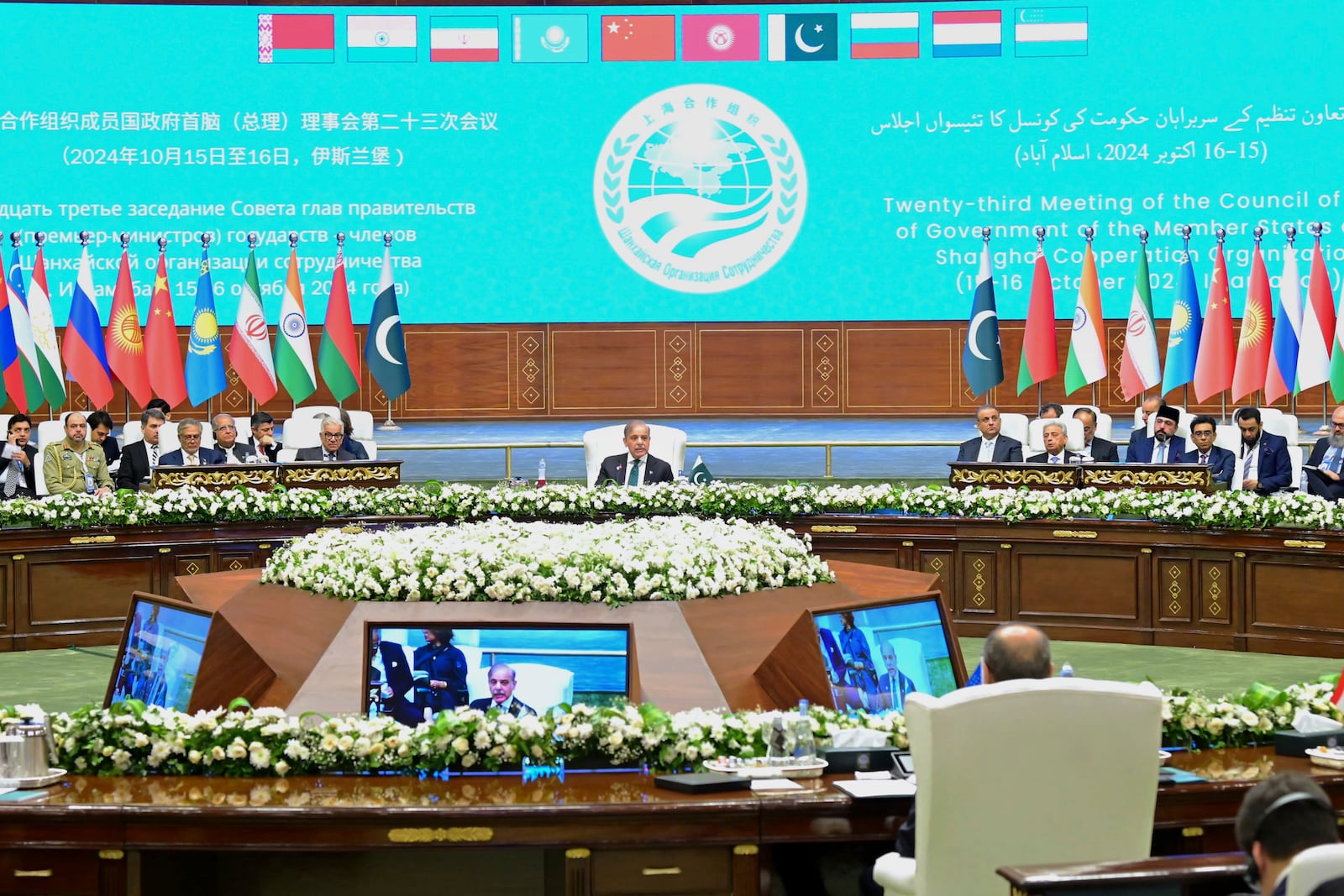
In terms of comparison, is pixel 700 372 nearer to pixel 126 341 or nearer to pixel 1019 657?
pixel 126 341

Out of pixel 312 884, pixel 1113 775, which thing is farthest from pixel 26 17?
pixel 1113 775

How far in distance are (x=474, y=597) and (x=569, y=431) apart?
10.2 metres

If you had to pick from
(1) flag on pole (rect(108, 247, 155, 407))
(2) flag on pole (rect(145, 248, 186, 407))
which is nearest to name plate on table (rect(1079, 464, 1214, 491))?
(2) flag on pole (rect(145, 248, 186, 407))

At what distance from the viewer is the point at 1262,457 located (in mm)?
10070

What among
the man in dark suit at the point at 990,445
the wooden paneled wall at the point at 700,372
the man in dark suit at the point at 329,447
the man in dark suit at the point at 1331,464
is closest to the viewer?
the man in dark suit at the point at 1331,464

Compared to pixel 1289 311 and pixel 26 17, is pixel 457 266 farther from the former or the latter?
pixel 1289 311

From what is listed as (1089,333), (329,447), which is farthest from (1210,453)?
(329,447)

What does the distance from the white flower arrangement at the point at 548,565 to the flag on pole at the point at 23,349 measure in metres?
7.06

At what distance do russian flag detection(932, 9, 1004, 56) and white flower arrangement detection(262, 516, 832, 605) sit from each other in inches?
377

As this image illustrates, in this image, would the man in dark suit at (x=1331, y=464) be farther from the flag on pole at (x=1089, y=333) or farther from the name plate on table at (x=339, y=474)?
the flag on pole at (x=1089, y=333)

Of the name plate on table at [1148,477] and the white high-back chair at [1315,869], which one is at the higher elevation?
the name plate on table at [1148,477]

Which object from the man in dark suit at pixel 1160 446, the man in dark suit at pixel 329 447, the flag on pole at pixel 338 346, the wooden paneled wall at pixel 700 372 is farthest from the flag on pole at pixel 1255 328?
the flag on pole at pixel 338 346

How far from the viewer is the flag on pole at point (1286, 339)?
12.7 metres

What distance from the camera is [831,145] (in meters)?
15.2
